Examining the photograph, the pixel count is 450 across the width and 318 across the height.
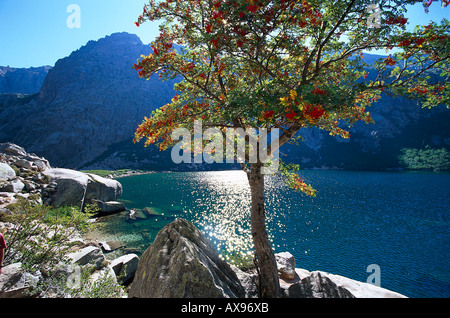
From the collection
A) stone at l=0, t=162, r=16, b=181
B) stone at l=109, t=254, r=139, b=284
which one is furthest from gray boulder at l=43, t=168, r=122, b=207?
stone at l=109, t=254, r=139, b=284

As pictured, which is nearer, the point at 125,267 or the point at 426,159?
the point at 125,267

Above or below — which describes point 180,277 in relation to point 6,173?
below

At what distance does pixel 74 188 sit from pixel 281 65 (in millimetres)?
31923

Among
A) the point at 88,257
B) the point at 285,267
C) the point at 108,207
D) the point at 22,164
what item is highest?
the point at 22,164

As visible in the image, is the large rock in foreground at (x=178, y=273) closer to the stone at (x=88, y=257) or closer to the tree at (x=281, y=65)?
the tree at (x=281, y=65)

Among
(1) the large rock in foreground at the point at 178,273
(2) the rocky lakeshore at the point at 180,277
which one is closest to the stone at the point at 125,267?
(2) the rocky lakeshore at the point at 180,277

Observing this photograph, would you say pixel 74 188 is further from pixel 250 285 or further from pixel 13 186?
pixel 250 285

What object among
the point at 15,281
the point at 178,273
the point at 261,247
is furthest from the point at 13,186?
the point at 261,247

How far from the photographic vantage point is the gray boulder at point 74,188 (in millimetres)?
26969

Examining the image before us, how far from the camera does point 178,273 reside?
5203 mm

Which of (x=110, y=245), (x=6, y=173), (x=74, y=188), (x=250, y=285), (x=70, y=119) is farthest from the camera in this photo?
(x=70, y=119)

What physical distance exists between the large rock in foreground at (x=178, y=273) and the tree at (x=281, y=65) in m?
2.61

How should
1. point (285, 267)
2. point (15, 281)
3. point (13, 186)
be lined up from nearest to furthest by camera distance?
point (15, 281), point (285, 267), point (13, 186)
